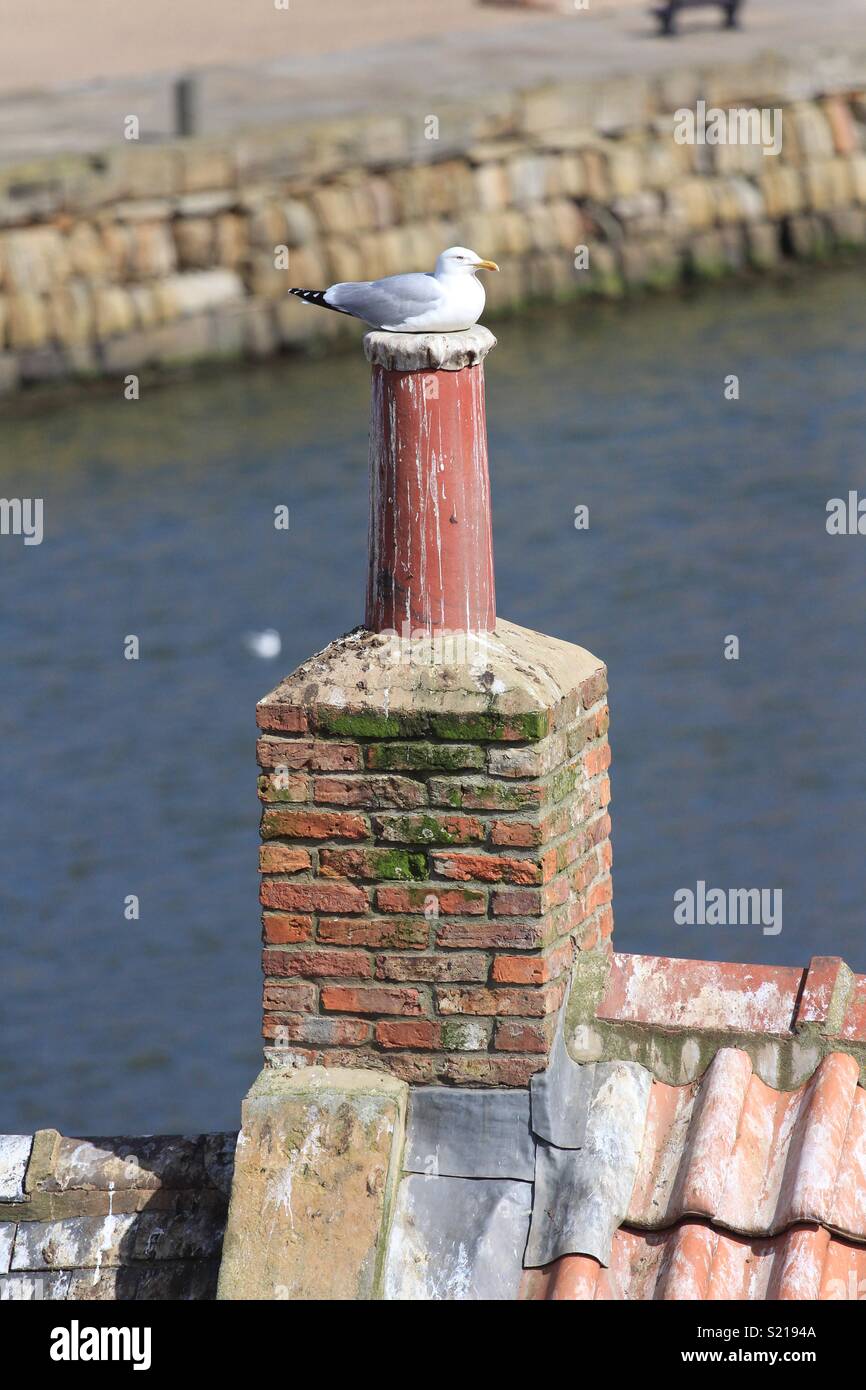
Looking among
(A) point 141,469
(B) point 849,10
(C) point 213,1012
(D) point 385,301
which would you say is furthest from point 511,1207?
(B) point 849,10

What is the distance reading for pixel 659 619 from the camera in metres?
25.8

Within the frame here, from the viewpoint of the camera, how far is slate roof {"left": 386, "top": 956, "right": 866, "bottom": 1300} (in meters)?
5.91

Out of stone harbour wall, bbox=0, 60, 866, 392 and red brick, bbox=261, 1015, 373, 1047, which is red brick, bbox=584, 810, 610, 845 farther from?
stone harbour wall, bbox=0, 60, 866, 392

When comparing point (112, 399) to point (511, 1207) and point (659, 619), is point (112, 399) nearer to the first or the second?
point (659, 619)

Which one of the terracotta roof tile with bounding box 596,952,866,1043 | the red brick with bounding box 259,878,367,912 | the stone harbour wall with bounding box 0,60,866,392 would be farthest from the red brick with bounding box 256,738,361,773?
the stone harbour wall with bounding box 0,60,866,392

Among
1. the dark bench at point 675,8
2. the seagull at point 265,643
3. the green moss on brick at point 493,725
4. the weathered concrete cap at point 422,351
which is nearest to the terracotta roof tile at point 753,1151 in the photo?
the green moss on brick at point 493,725

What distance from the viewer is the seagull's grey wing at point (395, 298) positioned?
621 cm

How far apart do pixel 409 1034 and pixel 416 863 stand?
1.29 feet

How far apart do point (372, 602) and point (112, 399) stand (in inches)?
994

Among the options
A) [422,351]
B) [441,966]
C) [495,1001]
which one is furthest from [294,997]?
[422,351]

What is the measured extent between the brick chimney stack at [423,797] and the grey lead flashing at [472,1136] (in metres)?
0.04

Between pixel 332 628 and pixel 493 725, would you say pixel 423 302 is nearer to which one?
pixel 493 725

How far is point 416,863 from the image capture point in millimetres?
6129

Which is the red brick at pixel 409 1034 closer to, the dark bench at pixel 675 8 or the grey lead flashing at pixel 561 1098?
the grey lead flashing at pixel 561 1098
